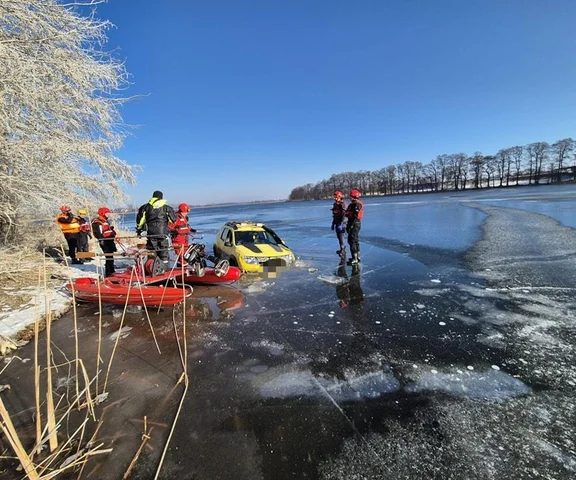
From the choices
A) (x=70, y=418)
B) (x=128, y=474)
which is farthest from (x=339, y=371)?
(x=70, y=418)

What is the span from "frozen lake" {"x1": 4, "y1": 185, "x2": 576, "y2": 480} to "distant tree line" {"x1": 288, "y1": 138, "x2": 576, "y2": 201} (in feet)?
306

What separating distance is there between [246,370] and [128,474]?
5.12ft

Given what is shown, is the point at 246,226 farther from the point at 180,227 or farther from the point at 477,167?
the point at 477,167

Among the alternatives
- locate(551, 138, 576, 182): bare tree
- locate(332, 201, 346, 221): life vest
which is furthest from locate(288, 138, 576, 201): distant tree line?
locate(332, 201, 346, 221): life vest

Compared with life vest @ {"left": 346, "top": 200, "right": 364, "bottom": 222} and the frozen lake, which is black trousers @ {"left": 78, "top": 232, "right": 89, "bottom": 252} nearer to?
the frozen lake

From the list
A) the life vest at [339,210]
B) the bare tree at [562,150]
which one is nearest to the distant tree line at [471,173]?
the bare tree at [562,150]

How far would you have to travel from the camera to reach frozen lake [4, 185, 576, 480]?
2.31 metres

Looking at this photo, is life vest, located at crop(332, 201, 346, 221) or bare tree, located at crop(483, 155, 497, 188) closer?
life vest, located at crop(332, 201, 346, 221)

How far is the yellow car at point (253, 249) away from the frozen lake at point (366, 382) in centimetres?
145

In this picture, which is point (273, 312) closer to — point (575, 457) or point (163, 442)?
point (163, 442)

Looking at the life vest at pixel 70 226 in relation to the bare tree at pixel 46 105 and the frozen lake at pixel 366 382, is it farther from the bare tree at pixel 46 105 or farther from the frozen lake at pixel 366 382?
the frozen lake at pixel 366 382

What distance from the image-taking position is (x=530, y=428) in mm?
2547

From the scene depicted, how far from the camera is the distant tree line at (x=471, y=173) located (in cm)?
7775

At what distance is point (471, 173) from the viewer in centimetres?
9250
